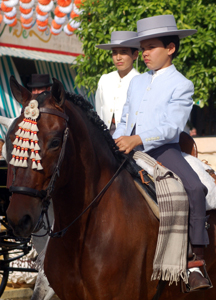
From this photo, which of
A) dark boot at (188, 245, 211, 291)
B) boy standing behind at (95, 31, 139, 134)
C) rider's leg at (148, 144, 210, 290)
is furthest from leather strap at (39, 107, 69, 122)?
boy standing behind at (95, 31, 139, 134)

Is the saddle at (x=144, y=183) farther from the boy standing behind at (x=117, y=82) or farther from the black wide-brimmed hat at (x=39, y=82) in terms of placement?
the black wide-brimmed hat at (x=39, y=82)

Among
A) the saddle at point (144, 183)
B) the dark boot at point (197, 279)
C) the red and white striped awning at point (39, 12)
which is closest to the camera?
the dark boot at point (197, 279)

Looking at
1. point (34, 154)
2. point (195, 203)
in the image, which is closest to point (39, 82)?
point (195, 203)

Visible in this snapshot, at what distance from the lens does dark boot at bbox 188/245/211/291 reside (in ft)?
10.1

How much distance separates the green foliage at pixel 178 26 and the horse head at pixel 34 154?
5797mm

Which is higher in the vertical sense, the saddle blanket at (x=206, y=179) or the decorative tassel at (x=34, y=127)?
the decorative tassel at (x=34, y=127)

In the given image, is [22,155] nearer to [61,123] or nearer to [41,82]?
[61,123]

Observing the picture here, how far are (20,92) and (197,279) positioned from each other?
182cm

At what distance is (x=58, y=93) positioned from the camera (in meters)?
2.76

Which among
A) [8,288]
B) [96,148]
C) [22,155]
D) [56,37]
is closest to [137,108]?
[96,148]

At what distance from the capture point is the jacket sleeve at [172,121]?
3.26 metres

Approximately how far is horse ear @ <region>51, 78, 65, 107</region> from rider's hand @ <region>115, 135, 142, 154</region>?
685 mm

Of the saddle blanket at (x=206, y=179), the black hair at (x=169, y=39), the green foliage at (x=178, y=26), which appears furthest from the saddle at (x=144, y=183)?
the green foliage at (x=178, y=26)

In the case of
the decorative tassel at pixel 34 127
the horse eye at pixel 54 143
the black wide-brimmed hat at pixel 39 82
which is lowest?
the horse eye at pixel 54 143
